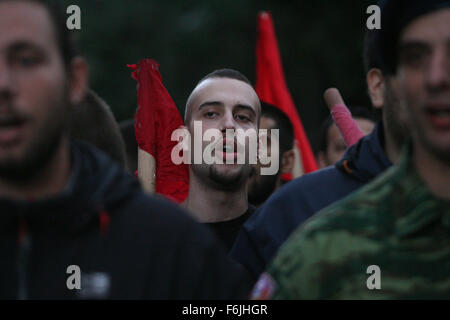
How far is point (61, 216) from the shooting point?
2301mm

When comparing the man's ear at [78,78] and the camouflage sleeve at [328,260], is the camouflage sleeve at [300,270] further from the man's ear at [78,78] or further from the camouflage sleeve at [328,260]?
the man's ear at [78,78]

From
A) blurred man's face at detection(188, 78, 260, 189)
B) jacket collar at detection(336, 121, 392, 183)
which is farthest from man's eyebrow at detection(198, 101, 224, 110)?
jacket collar at detection(336, 121, 392, 183)

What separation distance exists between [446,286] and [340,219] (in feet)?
1.11

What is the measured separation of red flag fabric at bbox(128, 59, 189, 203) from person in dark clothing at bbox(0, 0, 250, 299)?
2.41 meters

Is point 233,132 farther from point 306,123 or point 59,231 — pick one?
point 306,123

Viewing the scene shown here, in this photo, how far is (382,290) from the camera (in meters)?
2.28

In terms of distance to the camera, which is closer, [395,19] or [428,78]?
[428,78]

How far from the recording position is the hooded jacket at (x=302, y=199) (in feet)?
11.4

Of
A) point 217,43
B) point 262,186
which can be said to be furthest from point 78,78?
point 217,43

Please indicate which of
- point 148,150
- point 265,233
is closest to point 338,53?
point 148,150

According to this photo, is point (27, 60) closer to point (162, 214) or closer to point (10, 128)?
point (10, 128)

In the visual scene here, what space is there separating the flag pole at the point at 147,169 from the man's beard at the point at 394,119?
1.60m

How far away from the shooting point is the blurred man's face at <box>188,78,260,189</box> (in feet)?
14.7

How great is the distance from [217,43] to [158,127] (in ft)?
33.6
